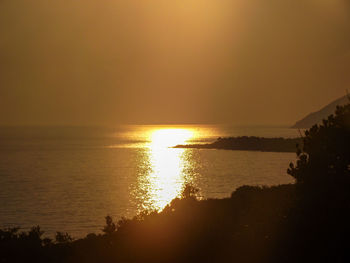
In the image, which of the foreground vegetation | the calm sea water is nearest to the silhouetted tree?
the foreground vegetation

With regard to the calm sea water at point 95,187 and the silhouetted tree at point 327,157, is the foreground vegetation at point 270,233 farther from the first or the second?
the calm sea water at point 95,187

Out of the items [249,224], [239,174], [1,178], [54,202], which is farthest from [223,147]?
[249,224]

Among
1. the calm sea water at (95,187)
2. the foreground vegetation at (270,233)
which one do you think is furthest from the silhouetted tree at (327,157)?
the calm sea water at (95,187)

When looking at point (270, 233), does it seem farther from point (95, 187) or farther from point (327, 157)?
point (95, 187)

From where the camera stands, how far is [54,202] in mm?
65500

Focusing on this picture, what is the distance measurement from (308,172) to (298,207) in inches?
80.6

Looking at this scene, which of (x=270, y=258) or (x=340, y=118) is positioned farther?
(x=340, y=118)

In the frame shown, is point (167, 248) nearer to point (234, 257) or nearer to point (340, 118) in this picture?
point (234, 257)

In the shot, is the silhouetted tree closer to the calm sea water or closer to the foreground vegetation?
the foreground vegetation

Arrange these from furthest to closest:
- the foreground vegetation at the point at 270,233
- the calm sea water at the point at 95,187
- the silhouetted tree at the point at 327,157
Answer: the calm sea water at the point at 95,187 < the silhouetted tree at the point at 327,157 < the foreground vegetation at the point at 270,233

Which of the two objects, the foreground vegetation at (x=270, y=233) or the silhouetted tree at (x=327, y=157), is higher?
the silhouetted tree at (x=327, y=157)

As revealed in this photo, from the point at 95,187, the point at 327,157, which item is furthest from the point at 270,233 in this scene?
the point at 95,187

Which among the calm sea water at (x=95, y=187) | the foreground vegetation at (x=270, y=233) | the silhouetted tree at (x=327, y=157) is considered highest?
the calm sea water at (x=95, y=187)

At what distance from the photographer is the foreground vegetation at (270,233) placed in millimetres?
19359
